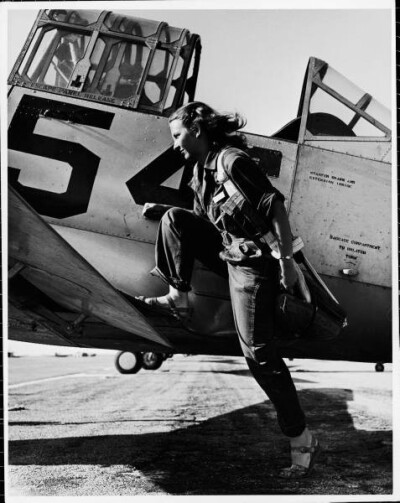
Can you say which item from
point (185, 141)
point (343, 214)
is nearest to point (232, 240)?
point (185, 141)

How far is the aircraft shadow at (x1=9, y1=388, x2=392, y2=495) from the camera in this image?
11.6ft

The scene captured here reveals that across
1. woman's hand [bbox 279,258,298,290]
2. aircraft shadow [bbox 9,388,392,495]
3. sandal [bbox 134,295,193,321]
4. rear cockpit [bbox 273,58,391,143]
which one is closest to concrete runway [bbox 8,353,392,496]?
aircraft shadow [bbox 9,388,392,495]

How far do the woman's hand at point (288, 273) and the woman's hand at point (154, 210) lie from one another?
2.76 ft

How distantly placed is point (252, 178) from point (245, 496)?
2173mm

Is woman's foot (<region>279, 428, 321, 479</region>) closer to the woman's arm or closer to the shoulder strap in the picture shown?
the woman's arm

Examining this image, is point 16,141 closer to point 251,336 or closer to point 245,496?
point 251,336

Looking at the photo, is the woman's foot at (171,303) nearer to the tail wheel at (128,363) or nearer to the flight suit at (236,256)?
the flight suit at (236,256)

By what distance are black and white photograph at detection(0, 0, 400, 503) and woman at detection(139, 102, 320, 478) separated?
0.01m

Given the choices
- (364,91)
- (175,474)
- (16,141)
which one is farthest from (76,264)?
(364,91)

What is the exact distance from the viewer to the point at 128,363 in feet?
30.5

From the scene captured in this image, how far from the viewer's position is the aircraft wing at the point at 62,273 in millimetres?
2701

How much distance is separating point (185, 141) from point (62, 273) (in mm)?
1161

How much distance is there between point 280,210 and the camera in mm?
Answer: 3064

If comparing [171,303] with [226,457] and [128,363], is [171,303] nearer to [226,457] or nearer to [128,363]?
[226,457]
